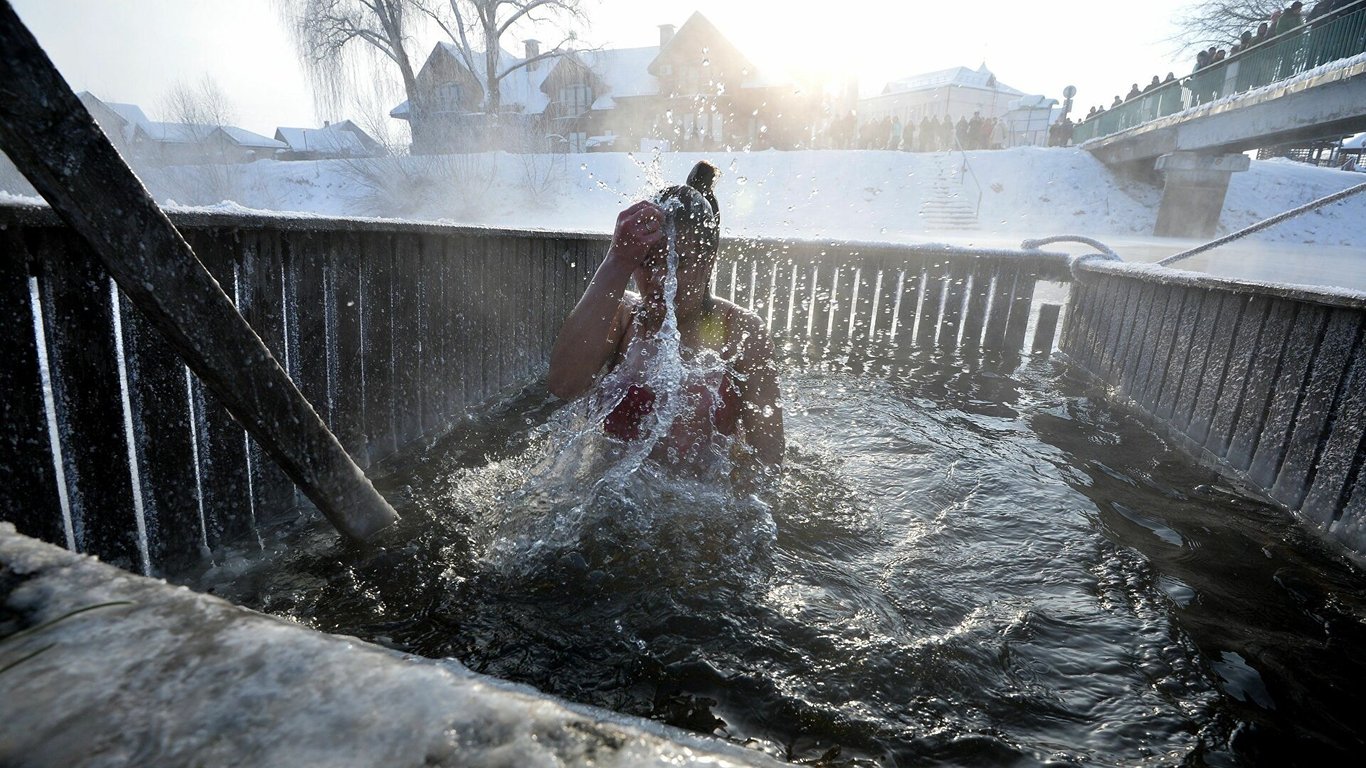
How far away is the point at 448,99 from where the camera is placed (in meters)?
32.0

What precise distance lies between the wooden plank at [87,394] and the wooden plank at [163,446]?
0.22 feet

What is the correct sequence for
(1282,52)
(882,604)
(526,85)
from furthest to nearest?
(526,85), (1282,52), (882,604)

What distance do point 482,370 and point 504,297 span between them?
717 millimetres

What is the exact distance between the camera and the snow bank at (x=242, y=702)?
549 millimetres

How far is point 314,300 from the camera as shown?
3420 millimetres

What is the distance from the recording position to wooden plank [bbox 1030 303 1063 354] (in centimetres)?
799

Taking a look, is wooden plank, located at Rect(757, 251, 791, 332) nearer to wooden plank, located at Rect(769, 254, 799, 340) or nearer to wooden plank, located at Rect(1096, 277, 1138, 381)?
wooden plank, located at Rect(769, 254, 799, 340)

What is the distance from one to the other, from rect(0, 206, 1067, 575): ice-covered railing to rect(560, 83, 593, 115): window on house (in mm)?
40497

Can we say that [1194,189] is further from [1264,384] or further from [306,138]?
[306,138]

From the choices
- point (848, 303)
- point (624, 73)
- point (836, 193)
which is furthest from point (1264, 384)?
point (624, 73)

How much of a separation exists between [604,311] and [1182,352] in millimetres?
4771

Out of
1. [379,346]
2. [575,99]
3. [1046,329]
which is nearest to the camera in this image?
[379,346]

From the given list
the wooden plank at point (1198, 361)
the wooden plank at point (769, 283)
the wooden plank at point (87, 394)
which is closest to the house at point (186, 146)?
the wooden plank at point (769, 283)

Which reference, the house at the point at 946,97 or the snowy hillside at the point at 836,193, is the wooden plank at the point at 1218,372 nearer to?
the snowy hillside at the point at 836,193
